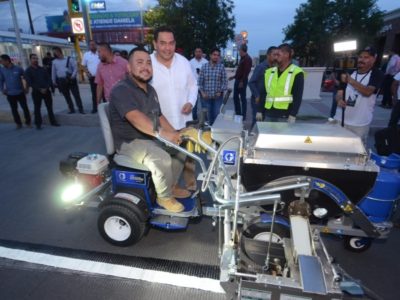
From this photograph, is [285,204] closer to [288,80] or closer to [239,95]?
[288,80]

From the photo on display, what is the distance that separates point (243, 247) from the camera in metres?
2.19

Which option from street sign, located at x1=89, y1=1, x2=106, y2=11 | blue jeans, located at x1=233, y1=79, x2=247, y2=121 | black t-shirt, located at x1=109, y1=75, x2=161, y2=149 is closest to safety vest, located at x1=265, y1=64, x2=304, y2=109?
black t-shirt, located at x1=109, y1=75, x2=161, y2=149

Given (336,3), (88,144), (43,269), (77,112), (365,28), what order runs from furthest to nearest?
(336,3), (365,28), (77,112), (88,144), (43,269)

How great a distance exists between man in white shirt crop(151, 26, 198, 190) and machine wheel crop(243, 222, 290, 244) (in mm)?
1312

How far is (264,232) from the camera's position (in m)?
2.29

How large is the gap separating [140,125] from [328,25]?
3811cm

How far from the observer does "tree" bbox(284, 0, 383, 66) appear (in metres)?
30.4

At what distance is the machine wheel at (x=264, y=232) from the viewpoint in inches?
89.1

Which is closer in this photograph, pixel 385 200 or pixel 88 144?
pixel 385 200

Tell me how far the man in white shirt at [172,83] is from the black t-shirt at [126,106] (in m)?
0.42

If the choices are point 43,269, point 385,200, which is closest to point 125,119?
point 43,269

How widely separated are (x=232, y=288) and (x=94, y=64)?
7571mm

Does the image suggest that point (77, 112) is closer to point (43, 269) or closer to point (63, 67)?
point (63, 67)

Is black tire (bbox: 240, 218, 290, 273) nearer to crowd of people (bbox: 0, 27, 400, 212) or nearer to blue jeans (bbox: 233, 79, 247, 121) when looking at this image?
crowd of people (bbox: 0, 27, 400, 212)
